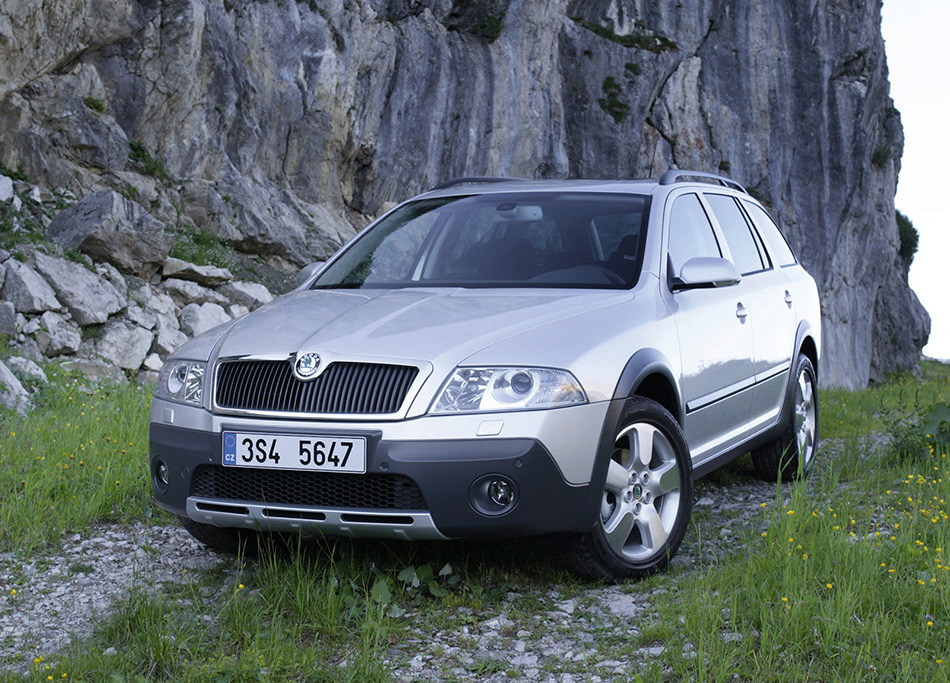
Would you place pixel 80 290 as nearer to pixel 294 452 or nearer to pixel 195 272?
pixel 195 272

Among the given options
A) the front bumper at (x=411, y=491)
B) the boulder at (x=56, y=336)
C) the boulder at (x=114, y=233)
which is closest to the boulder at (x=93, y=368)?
the boulder at (x=56, y=336)

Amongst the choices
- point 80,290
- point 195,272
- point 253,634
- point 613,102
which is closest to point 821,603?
point 253,634

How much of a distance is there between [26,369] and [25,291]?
5.05 feet

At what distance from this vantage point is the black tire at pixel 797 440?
5.86 metres

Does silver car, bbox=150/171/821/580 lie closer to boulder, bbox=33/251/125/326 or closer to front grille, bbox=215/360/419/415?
front grille, bbox=215/360/419/415

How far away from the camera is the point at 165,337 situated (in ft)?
35.9

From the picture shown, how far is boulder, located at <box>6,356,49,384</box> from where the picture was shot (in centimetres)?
827

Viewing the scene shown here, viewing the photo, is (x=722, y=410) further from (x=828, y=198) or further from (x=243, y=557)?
(x=828, y=198)

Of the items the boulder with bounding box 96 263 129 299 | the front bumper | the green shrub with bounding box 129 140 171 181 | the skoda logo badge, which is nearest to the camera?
the front bumper

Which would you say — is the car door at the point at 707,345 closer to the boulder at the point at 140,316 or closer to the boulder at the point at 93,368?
the boulder at the point at 93,368

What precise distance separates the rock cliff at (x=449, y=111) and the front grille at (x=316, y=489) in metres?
9.51

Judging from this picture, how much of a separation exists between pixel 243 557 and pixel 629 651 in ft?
6.41

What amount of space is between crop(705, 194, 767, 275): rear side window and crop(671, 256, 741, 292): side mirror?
1.17 m

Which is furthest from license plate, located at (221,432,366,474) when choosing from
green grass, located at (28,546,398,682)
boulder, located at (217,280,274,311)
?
boulder, located at (217,280,274,311)
